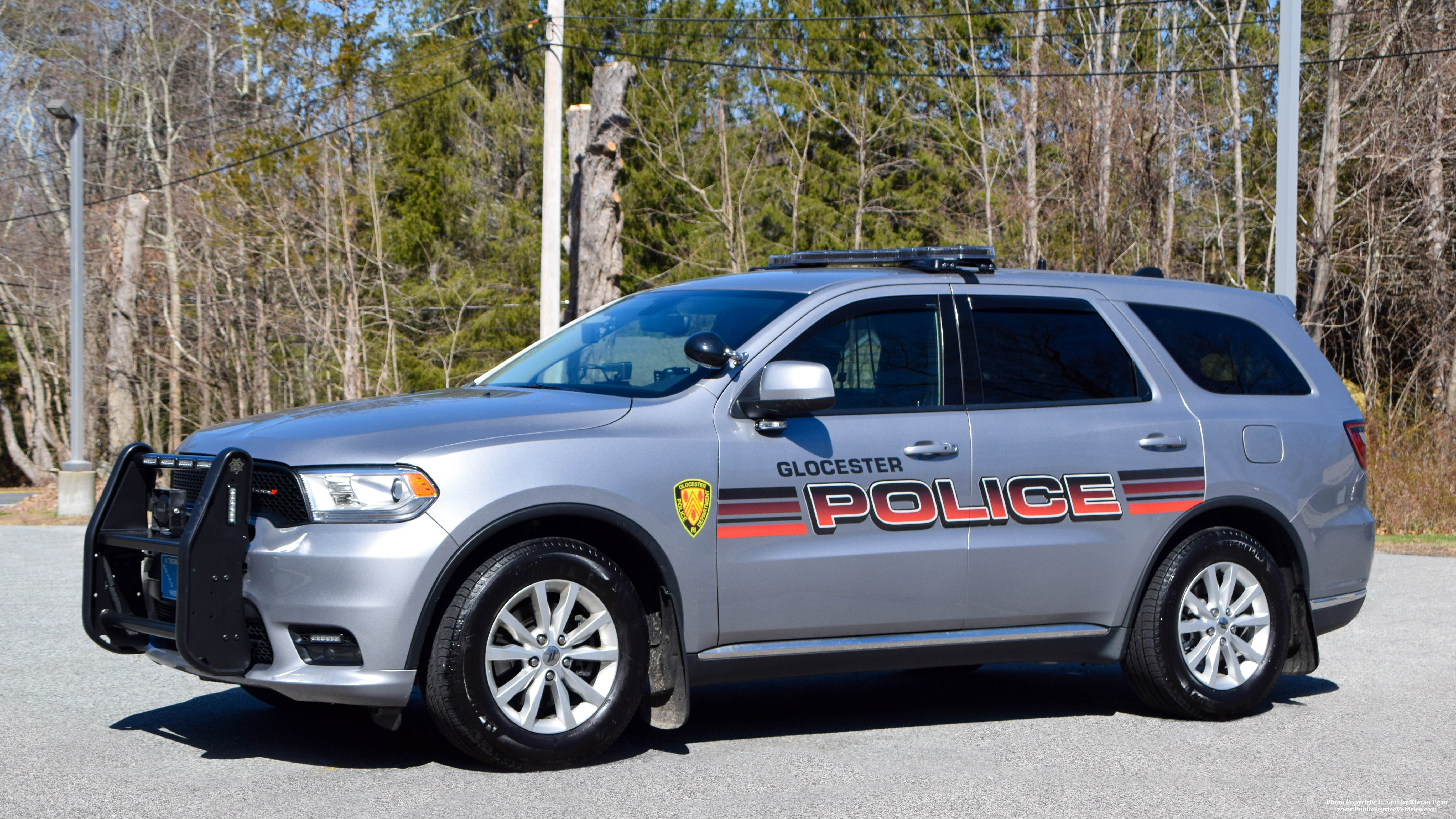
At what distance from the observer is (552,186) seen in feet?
53.5

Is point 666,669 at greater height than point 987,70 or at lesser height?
lesser

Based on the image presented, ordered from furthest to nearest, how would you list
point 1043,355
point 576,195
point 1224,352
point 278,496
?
point 576,195, point 1224,352, point 1043,355, point 278,496

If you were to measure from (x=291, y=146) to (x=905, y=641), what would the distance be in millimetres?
23945

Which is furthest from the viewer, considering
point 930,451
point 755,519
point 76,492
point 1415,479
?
point 76,492

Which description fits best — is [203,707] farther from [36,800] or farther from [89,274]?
[89,274]

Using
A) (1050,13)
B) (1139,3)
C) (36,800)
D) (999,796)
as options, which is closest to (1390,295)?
(1139,3)

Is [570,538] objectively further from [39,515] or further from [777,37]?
[777,37]

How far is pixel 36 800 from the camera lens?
15.1 feet

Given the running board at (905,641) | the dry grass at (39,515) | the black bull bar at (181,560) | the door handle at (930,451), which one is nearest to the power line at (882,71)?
the dry grass at (39,515)

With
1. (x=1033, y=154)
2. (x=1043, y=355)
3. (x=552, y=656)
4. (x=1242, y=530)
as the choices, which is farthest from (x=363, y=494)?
(x=1033, y=154)

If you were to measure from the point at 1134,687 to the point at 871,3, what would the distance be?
1229 inches

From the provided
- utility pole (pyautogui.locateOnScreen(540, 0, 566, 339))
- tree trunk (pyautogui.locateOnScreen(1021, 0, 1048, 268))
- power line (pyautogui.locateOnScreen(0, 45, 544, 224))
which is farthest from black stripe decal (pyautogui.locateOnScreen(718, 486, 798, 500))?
tree trunk (pyautogui.locateOnScreen(1021, 0, 1048, 268))

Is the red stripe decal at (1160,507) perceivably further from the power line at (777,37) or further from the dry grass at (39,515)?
the power line at (777,37)

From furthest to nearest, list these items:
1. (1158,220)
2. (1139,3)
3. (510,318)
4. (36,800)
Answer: (510,318)
(1139,3)
(1158,220)
(36,800)
